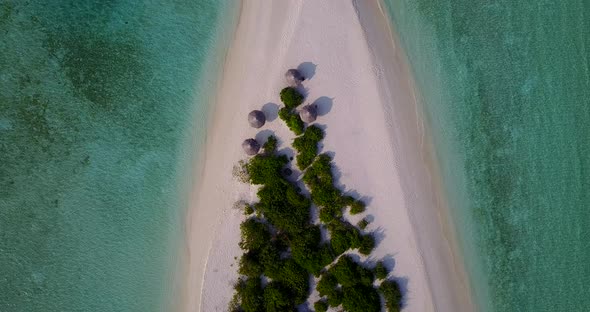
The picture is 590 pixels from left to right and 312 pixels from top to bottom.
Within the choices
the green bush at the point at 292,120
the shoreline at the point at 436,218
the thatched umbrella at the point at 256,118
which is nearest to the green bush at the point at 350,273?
the shoreline at the point at 436,218

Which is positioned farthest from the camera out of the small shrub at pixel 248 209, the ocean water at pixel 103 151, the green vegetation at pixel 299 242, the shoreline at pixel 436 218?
the ocean water at pixel 103 151

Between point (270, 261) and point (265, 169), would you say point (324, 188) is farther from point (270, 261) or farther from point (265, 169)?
point (270, 261)

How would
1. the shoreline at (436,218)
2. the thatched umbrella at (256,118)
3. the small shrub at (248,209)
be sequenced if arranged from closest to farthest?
the thatched umbrella at (256,118), the small shrub at (248,209), the shoreline at (436,218)

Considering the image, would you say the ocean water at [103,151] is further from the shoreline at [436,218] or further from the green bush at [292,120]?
the shoreline at [436,218]

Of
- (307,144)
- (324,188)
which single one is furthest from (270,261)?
(307,144)

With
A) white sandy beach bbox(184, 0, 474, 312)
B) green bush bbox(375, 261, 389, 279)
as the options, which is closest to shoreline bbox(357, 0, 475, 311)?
white sandy beach bbox(184, 0, 474, 312)
